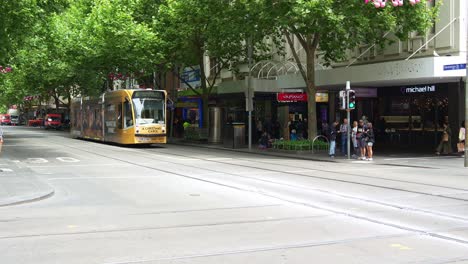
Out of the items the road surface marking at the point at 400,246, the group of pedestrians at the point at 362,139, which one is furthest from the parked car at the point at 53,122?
the road surface marking at the point at 400,246

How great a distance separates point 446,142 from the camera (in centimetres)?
2361

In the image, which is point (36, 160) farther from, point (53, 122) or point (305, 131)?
point (53, 122)

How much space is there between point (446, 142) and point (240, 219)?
17.5m

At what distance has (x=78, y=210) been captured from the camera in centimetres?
981

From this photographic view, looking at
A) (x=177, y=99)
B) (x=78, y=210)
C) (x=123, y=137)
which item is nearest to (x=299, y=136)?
(x=123, y=137)

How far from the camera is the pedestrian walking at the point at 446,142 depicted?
23266 mm

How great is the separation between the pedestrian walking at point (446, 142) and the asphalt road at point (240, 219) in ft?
23.8

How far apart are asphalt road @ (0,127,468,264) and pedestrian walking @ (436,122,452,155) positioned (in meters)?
7.26

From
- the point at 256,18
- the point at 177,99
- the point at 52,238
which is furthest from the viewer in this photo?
the point at 177,99

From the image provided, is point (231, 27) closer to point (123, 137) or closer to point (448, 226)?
point (123, 137)

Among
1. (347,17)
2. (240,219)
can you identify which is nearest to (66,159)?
(347,17)

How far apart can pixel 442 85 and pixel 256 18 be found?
31.8 ft

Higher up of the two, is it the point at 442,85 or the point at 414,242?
the point at 442,85

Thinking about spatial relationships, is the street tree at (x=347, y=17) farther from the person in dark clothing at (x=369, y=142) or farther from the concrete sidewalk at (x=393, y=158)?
the concrete sidewalk at (x=393, y=158)
